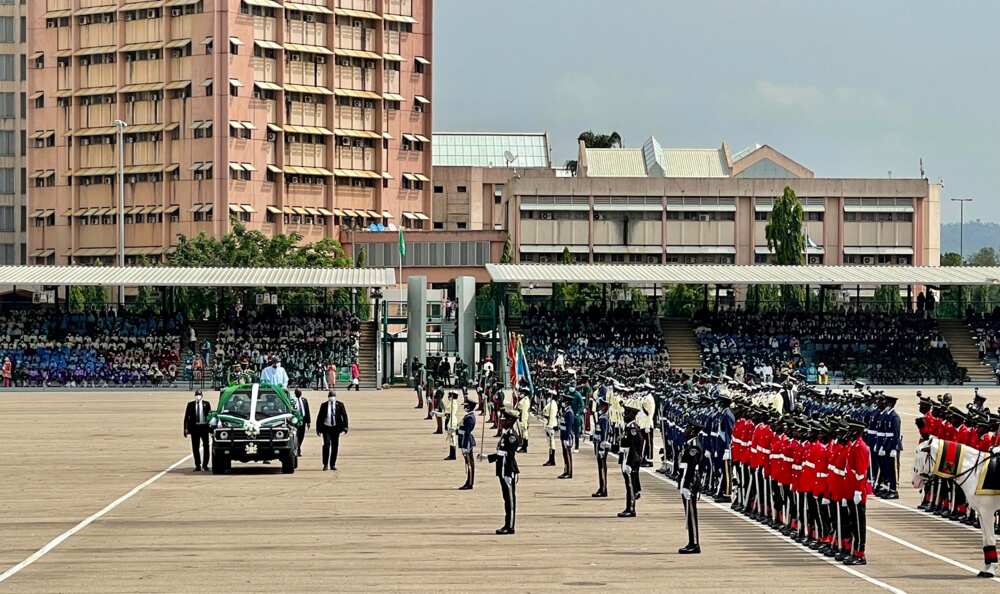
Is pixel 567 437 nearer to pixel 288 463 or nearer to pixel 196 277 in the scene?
pixel 288 463

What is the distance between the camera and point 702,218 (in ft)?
438

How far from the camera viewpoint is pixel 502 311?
7869 centimetres

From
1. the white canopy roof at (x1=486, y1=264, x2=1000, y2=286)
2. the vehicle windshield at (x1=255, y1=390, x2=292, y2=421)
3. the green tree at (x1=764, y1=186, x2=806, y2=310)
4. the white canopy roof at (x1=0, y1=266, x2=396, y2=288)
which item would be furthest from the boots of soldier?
the green tree at (x1=764, y1=186, x2=806, y2=310)

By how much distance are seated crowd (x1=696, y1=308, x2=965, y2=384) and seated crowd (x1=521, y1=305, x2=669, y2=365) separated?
2.61 meters

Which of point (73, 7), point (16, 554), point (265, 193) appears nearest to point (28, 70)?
point (73, 7)

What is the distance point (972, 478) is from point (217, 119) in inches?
4237

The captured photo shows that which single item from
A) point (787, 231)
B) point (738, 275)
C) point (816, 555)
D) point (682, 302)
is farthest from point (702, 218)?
point (816, 555)

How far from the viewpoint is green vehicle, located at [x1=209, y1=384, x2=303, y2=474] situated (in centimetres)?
3497

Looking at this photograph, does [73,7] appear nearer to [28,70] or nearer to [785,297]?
[28,70]

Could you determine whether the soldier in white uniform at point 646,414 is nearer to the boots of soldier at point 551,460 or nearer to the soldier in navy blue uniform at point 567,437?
the soldier in navy blue uniform at point 567,437

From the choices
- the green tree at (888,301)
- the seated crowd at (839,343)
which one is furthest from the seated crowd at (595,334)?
the green tree at (888,301)

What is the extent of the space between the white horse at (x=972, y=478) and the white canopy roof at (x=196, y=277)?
198ft

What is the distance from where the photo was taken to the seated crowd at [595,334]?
3125 inches

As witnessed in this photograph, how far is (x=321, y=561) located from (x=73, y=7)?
11354 centimetres
